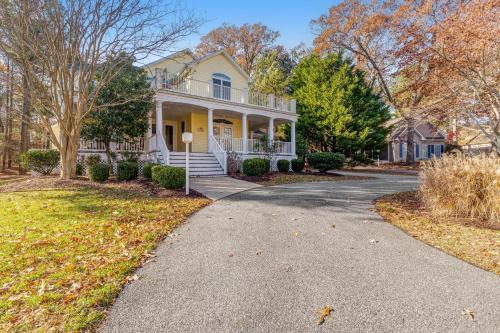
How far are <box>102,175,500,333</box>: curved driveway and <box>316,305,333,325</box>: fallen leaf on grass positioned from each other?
0.04 meters

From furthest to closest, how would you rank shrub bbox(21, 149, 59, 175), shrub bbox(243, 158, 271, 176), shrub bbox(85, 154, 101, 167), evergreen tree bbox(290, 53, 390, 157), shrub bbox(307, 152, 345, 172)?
evergreen tree bbox(290, 53, 390, 157) → shrub bbox(307, 152, 345, 172) → shrub bbox(243, 158, 271, 176) → shrub bbox(21, 149, 59, 175) → shrub bbox(85, 154, 101, 167)

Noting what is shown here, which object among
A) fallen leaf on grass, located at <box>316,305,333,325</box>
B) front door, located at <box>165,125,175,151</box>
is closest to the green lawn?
fallen leaf on grass, located at <box>316,305,333,325</box>

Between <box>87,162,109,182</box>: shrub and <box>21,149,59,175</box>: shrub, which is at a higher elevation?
<box>21,149,59,175</box>: shrub

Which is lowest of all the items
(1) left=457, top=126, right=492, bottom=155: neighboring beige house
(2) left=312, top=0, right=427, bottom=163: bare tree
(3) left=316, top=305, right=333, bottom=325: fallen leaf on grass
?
(3) left=316, top=305, right=333, bottom=325: fallen leaf on grass

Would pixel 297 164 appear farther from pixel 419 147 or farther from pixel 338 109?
pixel 419 147

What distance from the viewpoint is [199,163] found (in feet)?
46.1

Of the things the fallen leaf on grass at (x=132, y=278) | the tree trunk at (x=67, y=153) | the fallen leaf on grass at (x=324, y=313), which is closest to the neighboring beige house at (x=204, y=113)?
the tree trunk at (x=67, y=153)

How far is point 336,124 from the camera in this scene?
21.6m

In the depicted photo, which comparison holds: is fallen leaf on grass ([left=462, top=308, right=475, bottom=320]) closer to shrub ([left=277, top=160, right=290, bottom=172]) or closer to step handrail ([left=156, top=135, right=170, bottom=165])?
step handrail ([left=156, top=135, right=170, bottom=165])

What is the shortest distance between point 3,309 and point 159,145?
37.0 ft

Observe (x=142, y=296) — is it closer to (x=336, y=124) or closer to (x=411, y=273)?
(x=411, y=273)

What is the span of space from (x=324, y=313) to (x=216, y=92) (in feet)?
56.7

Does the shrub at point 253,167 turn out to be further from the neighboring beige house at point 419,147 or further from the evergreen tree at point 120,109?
the neighboring beige house at point 419,147

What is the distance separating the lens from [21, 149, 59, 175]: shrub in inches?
501
